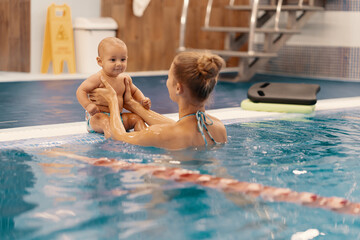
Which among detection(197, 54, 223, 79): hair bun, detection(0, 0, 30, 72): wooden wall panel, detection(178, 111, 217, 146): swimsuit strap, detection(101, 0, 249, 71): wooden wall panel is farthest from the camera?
detection(101, 0, 249, 71): wooden wall panel

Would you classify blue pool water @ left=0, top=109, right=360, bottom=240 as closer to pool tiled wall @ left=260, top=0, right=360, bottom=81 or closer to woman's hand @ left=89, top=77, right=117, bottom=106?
woman's hand @ left=89, top=77, right=117, bottom=106

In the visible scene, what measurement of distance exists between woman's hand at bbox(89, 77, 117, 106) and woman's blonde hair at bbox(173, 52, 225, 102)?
746 millimetres

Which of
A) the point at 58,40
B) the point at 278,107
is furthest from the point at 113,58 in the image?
the point at 58,40

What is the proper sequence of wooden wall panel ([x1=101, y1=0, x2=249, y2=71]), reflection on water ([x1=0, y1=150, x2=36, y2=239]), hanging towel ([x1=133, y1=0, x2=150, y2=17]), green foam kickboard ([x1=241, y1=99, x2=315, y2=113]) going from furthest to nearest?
1. wooden wall panel ([x1=101, y1=0, x2=249, y2=71])
2. hanging towel ([x1=133, y1=0, x2=150, y2=17])
3. green foam kickboard ([x1=241, y1=99, x2=315, y2=113])
4. reflection on water ([x1=0, y1=150, x2=36, y2=239])

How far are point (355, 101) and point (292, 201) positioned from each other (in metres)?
3.47

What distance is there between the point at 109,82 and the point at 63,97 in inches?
76.5

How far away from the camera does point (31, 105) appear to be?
4.70 m

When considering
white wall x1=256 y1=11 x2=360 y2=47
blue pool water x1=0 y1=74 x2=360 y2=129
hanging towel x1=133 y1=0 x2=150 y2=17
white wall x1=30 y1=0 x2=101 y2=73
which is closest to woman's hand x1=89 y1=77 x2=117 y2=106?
blue pool water x1=0 y1=74 x2=360 y2=129

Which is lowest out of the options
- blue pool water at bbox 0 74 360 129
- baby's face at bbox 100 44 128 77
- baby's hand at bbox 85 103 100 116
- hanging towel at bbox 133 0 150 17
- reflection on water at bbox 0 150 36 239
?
blue pool water at bbox 0 74 360 129

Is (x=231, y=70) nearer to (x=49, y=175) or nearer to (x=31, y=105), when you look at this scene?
(x=31, y=105)

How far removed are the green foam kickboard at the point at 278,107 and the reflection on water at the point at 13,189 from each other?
224 centimetres

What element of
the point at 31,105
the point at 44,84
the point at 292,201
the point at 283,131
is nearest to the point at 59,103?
the point at 31,105

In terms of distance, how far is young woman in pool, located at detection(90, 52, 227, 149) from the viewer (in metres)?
2.65

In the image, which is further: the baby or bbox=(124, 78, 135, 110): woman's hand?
bbox=(124, 78, 135, 110): woman's hand
